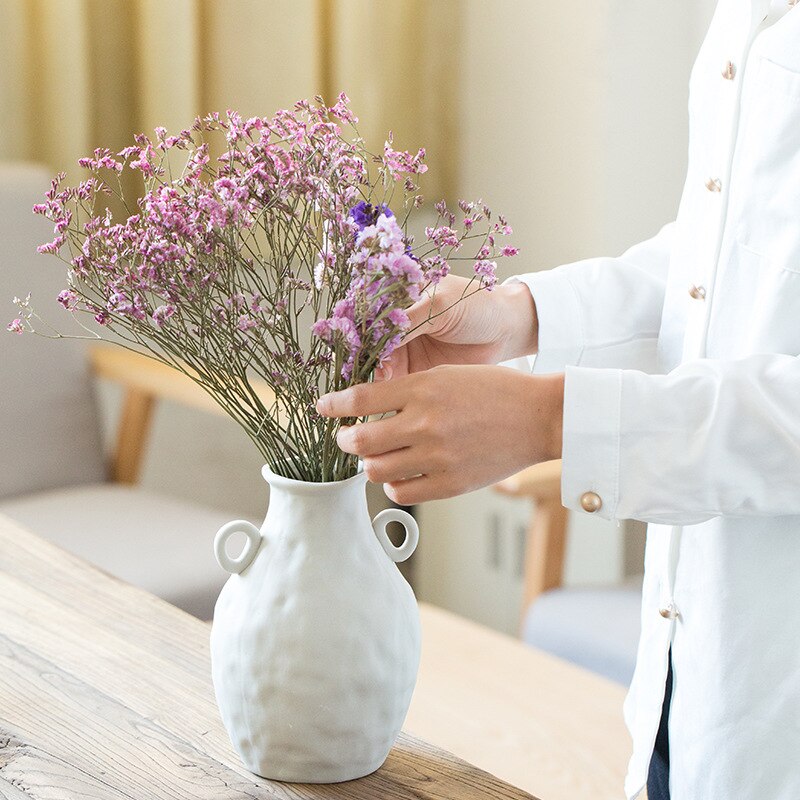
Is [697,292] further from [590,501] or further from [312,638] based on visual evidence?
[312,638]

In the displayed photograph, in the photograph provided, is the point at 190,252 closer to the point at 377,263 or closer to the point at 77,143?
the point at 377,263

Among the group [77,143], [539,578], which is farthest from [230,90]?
[539,578]

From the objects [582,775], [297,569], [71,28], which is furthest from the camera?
[71,28]

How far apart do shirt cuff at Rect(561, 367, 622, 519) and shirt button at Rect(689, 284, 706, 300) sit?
17 cm

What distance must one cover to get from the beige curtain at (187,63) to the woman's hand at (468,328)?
1379 mm

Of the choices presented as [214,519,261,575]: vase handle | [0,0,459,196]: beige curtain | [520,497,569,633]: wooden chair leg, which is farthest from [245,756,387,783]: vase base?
[0,0,459,196]: beige curtain

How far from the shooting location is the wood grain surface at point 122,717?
792mm

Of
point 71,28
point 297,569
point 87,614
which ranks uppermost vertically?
point 71,28

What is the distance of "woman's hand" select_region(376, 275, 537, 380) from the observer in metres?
0.91

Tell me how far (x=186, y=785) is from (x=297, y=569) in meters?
0.16

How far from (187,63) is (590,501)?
1.68 m

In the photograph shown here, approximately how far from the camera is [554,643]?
6.01 ft

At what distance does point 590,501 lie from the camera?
0.80m

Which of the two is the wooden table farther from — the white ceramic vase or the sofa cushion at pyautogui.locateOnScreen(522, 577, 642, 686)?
the sofa cushion at pyautogui.locateOnScreen(522, 577, 642, 686)
